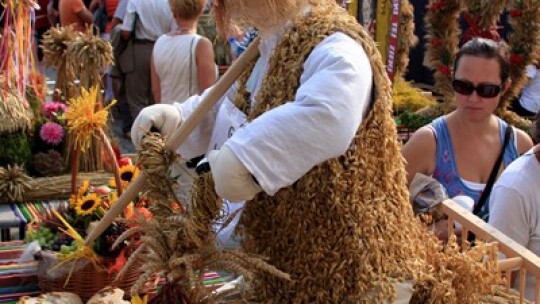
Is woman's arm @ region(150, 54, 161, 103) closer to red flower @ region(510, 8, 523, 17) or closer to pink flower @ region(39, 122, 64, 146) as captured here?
pink flower @ region(39, 122, 64, 146)

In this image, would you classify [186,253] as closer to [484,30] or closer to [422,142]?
[422,142]

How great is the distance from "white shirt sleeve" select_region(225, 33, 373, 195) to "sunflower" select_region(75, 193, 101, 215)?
86 cm

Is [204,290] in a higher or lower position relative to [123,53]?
higher

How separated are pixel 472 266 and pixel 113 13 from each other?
19.8 feet

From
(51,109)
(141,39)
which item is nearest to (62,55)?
(51,109)

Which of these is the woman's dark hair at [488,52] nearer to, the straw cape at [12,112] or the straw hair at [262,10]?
the straw hair at [262,10]

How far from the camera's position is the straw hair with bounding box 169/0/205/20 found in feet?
14.8

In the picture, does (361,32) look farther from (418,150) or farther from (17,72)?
(17,72)

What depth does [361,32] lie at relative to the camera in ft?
5.65

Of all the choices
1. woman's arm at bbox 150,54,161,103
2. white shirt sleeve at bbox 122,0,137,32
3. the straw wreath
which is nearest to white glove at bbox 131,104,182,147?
woman's arm at bbox 150,54,161,103

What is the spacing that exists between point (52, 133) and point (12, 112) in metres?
0.25

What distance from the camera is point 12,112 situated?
3.82m

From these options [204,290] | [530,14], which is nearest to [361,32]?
[204,290]

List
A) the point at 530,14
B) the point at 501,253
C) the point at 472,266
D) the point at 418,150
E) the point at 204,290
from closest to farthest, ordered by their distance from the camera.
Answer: the point at 204,290
the point at 472,266
the point at 501,253
the point at 418,150
the point at 530,14
